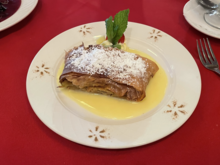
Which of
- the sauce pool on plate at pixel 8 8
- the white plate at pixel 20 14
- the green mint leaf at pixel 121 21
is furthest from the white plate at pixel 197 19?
the sauce pool on plate at pixel 8 8

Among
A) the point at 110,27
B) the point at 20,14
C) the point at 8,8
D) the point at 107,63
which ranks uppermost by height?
the point at 8,8

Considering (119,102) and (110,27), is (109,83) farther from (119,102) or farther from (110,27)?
(110,27)

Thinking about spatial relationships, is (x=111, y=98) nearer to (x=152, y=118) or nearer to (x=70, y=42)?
(x=152, y=118)

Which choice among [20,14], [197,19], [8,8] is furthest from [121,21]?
[8,8]

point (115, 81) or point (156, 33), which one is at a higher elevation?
point (156, 33)

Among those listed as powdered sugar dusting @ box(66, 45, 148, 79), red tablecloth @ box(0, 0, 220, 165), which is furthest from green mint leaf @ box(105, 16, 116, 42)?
red tablecloth @ box(0, 0, 220, 165)

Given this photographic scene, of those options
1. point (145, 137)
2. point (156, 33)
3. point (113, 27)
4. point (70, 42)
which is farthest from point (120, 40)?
point (145, 137)
